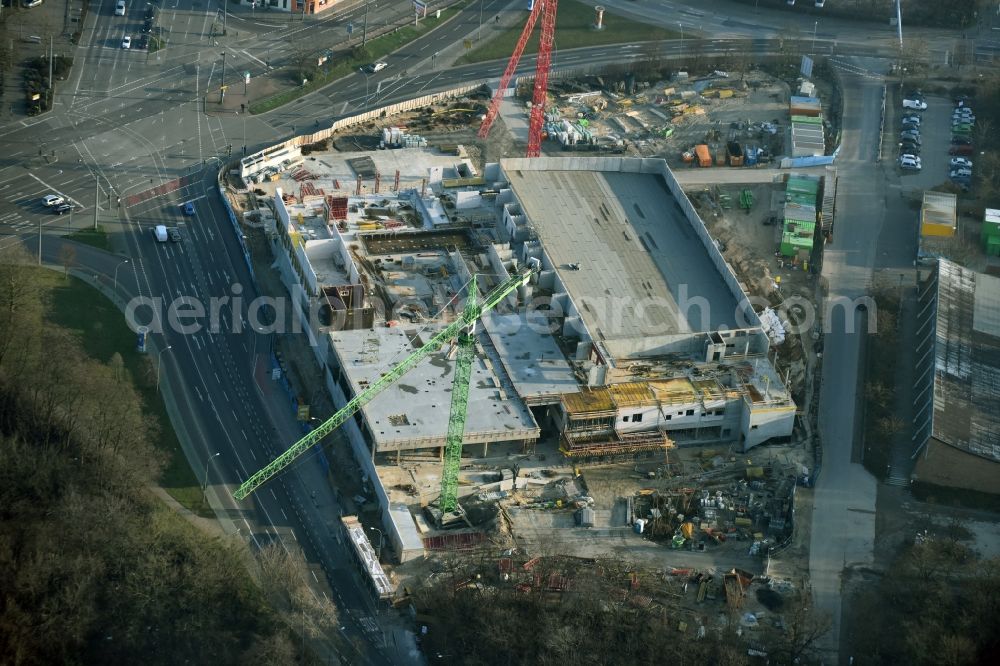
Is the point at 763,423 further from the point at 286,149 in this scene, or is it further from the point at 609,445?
the point at 286,149

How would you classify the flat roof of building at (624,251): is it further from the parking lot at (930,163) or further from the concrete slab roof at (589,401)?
the parking lot at (930,163)

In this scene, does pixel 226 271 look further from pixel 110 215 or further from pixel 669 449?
pixel 669 449

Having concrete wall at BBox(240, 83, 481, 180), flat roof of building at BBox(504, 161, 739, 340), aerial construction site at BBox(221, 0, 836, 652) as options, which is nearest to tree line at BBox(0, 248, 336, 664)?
aerial construction site at BBox(221, 0, 836, 652)

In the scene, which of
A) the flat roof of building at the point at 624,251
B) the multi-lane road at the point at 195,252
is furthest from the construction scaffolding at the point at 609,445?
the multi-lane road at the point at 195,252

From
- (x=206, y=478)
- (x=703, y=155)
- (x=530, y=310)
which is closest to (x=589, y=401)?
(x=530, y=310)

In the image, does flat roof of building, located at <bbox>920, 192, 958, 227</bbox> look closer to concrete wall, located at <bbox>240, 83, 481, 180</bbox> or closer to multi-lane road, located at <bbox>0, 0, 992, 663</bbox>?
multi-lane road, located at <bbox>0, 0, 992, 663</bbox>

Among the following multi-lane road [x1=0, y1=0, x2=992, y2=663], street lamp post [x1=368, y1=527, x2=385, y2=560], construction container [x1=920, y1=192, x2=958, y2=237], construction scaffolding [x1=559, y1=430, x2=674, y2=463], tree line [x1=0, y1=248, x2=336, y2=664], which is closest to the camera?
tree line [x1=0, y1=248, x2=336, y2=664]
